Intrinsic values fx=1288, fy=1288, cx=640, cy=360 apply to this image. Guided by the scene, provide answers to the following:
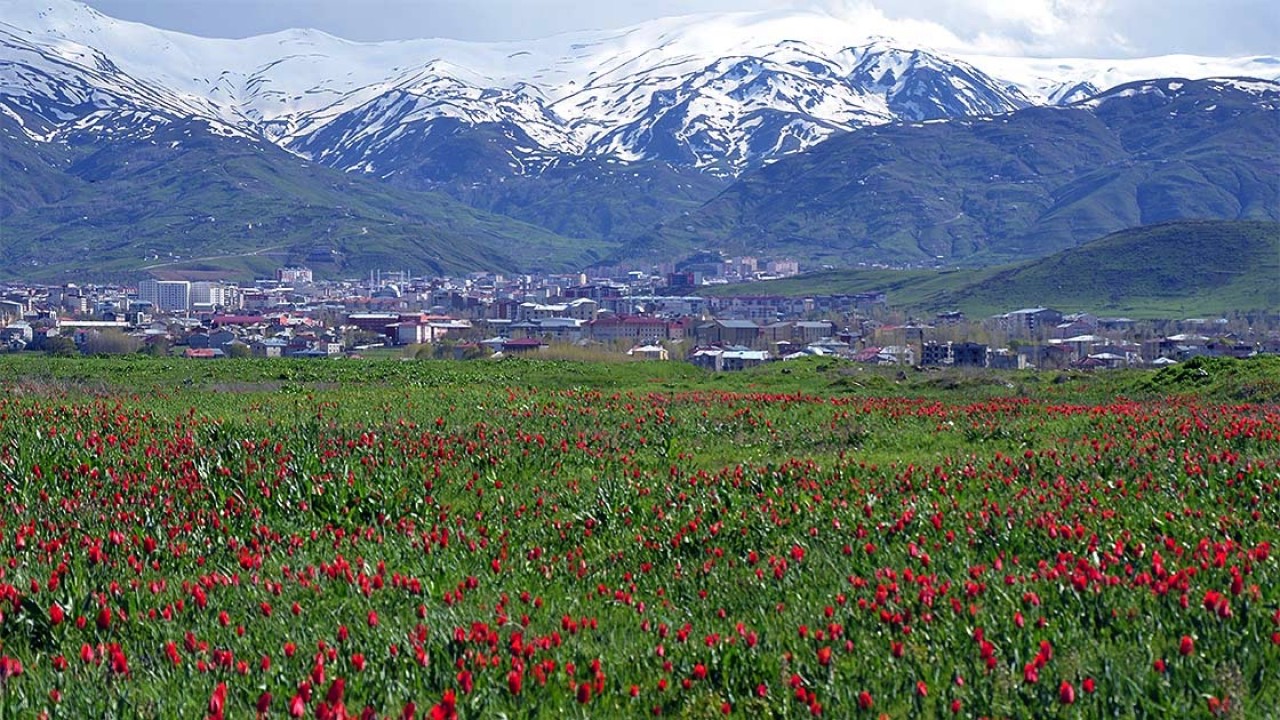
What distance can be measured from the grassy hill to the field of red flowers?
145 m

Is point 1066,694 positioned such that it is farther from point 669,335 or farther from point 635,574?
point 669,335

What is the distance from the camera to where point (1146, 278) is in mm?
173250

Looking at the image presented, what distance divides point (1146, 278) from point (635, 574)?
177 meters

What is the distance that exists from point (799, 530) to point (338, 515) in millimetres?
4918

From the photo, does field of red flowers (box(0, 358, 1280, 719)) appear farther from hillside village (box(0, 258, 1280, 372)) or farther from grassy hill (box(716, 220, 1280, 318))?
grassy hill (box(716, 220, 1280, 318))

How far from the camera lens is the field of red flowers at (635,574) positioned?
7617mm

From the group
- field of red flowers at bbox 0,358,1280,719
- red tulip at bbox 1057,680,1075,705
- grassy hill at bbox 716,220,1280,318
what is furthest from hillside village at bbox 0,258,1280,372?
red tulip at bbox 1057,680,1075,705

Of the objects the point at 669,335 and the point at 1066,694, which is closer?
the point at 1066,694

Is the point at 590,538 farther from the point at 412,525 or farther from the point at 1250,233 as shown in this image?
the point at 1250,233

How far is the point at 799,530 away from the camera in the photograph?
39.3 feet

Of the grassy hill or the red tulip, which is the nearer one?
the red tulip

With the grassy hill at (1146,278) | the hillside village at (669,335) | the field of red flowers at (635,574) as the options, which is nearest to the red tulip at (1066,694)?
the field of red flowers at (635,574)

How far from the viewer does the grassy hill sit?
524ft

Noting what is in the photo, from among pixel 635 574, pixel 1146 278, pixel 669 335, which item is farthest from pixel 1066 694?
pixel 1146 278
